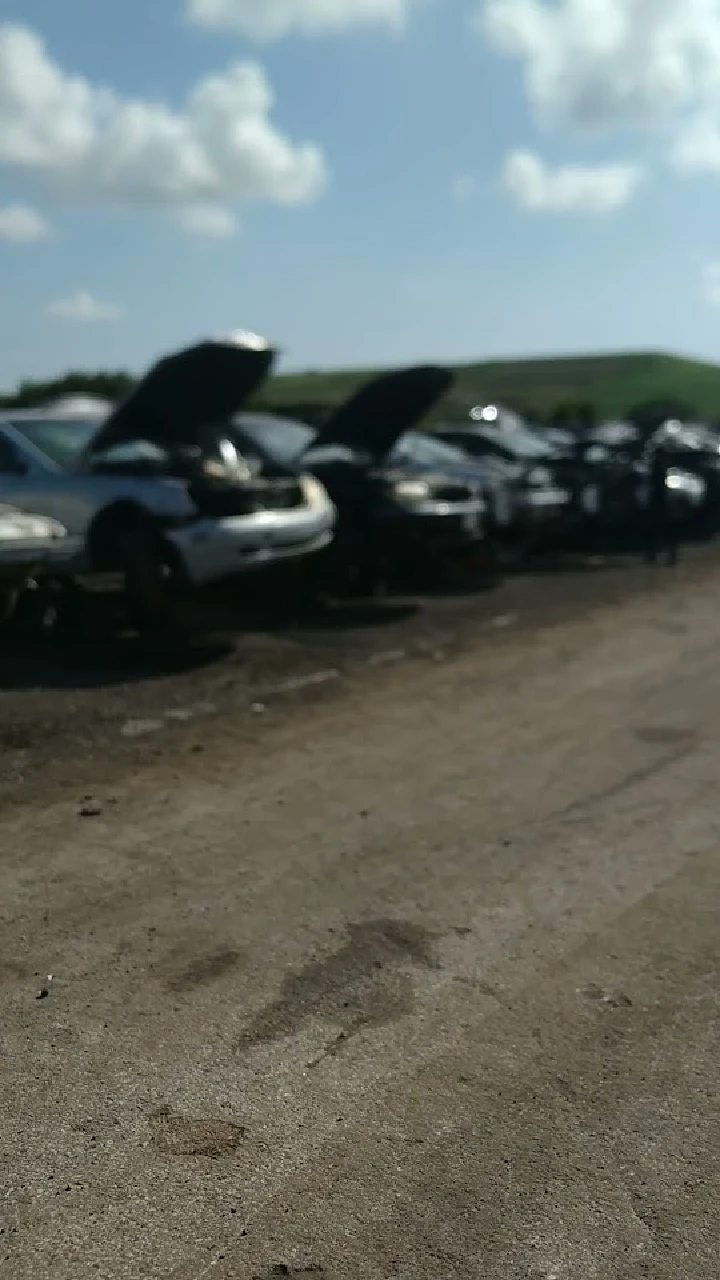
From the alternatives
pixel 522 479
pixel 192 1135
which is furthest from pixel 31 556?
pixel 522 479

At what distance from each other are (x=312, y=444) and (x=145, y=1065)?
9.14 m

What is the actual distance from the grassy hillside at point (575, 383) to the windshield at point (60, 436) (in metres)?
45.3

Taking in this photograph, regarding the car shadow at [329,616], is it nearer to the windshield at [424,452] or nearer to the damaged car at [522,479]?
the windshield at [424,452]

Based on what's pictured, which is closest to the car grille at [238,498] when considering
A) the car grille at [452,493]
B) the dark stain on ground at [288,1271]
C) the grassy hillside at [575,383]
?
the car grille at [452,493]

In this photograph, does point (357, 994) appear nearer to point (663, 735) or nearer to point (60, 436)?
point (663, 735)

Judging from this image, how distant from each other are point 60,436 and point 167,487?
1.38 m

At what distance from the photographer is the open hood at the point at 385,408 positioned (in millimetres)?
12562

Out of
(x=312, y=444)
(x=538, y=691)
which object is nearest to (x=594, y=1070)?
(x=538, y=691)

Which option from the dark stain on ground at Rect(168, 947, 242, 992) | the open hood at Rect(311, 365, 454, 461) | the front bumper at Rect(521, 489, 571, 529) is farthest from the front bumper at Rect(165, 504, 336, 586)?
the dark stain on ground at Rect(168, 947, 242, 992)

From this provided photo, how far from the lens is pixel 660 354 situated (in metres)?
72.6

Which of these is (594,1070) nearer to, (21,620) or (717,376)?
(21,620)

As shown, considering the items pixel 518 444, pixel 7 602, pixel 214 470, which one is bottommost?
pixel 7 602

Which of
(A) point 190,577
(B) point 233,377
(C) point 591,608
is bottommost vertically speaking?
(C) point 591,608

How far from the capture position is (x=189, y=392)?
10.6 meters
